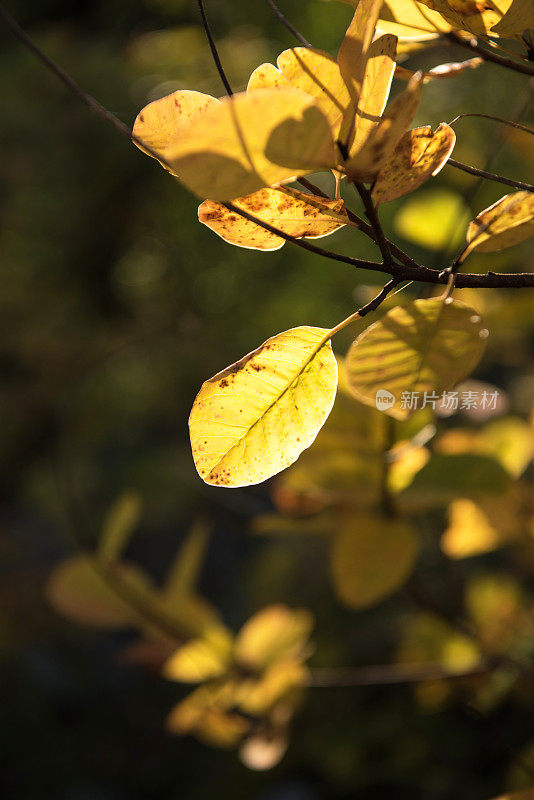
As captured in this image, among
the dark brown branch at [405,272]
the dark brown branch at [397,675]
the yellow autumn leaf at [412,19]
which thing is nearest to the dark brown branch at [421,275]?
the dark brown branch at [405,272]

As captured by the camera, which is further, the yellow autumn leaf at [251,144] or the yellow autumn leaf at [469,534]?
the yellow autumn leaf at [469,534]

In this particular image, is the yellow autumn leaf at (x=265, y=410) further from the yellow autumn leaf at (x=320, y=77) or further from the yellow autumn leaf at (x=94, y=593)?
the yellow autumn leaf at (x=94, y=593)

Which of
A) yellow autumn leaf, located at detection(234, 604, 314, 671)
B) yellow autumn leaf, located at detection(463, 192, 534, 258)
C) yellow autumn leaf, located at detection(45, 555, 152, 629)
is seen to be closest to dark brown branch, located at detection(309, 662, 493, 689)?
yellow autumn leaf, located at detection(234, 604, 314, 671)

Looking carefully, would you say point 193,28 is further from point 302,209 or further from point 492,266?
point 302,209

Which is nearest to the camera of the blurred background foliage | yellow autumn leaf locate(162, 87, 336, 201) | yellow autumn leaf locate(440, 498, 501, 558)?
yellow autumn leaf locate(162, 87, 336, 201)

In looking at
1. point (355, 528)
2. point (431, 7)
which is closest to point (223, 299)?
point (355, 528)

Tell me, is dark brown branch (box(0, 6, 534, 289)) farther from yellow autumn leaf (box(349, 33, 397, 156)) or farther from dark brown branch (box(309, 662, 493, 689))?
dark brown branch (box(309, 662, 493, 689))
